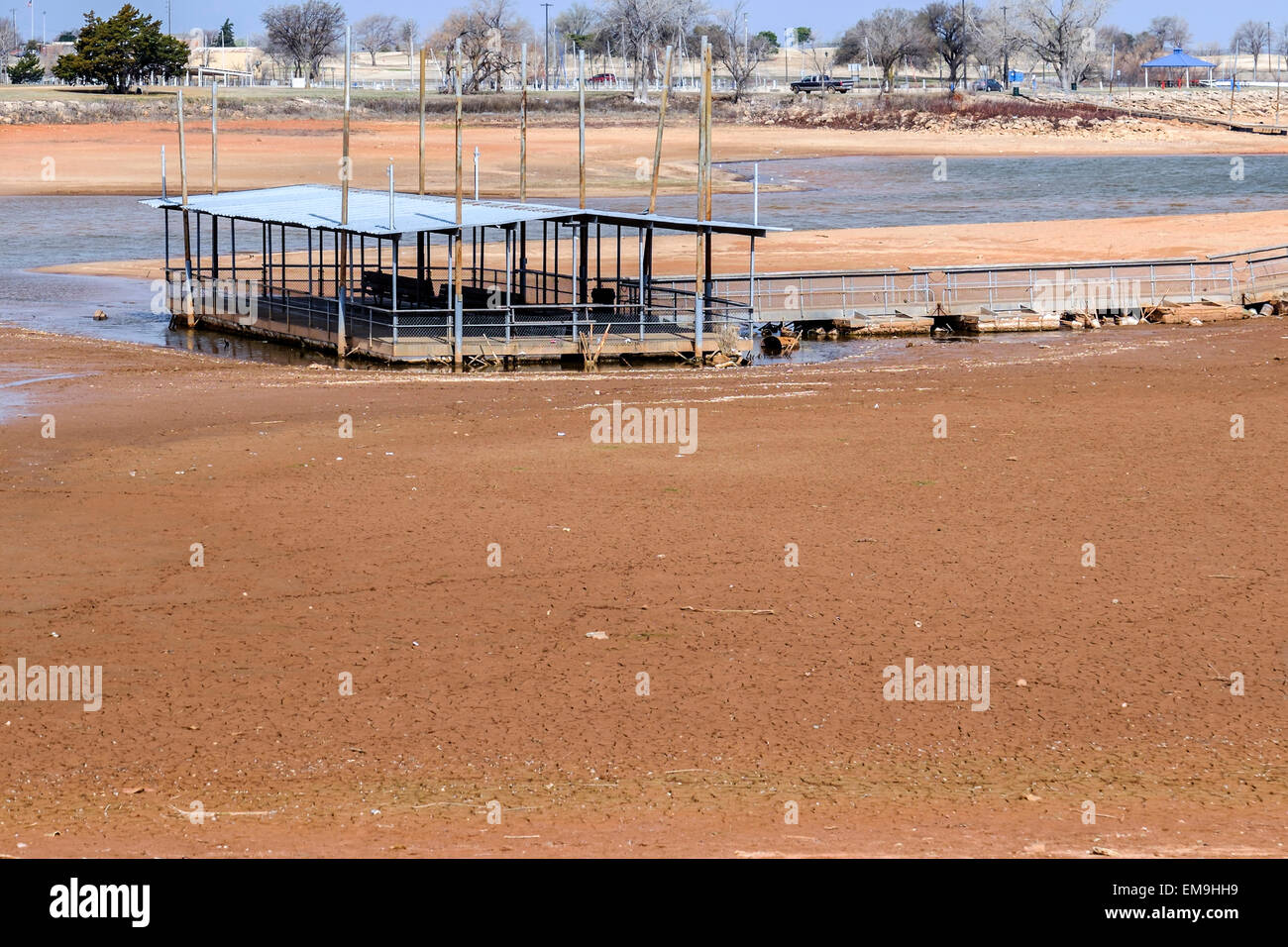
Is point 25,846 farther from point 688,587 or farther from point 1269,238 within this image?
point 1269,238

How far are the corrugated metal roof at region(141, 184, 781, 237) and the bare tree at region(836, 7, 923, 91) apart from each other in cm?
11230

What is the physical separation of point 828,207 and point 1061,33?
100m

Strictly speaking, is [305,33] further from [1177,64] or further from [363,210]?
[363,210]

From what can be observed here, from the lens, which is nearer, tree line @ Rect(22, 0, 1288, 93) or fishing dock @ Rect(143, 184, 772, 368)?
fishing dock @ Rect(143, 184, 772, 368)

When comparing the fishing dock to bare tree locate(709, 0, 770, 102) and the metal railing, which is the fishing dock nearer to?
the metal railing

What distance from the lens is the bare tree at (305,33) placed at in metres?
147

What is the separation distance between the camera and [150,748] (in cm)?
1009

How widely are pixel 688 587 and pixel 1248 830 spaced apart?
Result: 18.7 feet

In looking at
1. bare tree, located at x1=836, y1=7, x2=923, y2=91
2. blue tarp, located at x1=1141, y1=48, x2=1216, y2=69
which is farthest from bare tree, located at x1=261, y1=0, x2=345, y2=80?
blue tarp, located at x1=1141, y1=48, x2=1216, y2=69

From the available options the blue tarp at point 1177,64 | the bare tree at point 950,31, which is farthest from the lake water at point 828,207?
the blue tarp at point 1177,64

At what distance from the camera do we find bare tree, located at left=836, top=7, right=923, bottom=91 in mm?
154500

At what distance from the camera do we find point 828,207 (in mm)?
69000

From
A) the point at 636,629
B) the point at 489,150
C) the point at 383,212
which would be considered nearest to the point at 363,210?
the point at 383,212

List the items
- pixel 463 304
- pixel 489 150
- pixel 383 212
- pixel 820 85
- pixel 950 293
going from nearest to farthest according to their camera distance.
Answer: pixel 463 304
pixel 383 212
pixel 950 293
pixel 489 150
pixel 820 85
